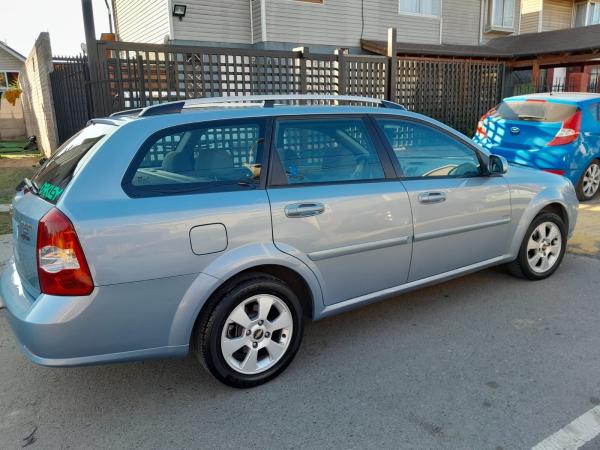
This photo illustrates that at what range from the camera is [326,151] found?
3.36 meters

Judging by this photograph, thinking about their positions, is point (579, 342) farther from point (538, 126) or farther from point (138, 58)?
point (138, 58)

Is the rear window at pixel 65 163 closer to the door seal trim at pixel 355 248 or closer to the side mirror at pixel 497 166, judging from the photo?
the door seal trim at pixel 355 248

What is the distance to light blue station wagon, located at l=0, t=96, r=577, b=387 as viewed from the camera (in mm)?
2475

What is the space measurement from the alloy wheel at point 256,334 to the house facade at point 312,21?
10.7m

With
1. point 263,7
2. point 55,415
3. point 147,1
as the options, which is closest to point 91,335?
point 55,415

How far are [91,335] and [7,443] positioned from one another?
71 centimetres

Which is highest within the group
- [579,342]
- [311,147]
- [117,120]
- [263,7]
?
[263,7]

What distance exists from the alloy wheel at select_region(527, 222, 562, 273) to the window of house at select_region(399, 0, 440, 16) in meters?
12.8

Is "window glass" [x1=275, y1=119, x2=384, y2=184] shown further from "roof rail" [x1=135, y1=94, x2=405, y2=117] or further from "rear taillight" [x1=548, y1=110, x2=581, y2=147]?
"rear taillight" [x1=548, y1=110, x2=581, y2=147]

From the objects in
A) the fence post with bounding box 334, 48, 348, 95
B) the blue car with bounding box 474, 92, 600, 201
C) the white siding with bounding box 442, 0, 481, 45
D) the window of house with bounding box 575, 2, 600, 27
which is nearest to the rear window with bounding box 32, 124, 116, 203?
the blue car with bounding box 474, 92, 600, 201

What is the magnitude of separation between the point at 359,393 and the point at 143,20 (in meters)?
13.3

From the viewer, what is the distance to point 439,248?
3729mm

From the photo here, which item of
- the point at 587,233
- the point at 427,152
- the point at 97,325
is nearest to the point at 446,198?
the point at 427,152

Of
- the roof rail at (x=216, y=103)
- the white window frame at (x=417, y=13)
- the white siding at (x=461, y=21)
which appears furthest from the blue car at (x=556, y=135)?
the white siding at (x=461, y=21)
